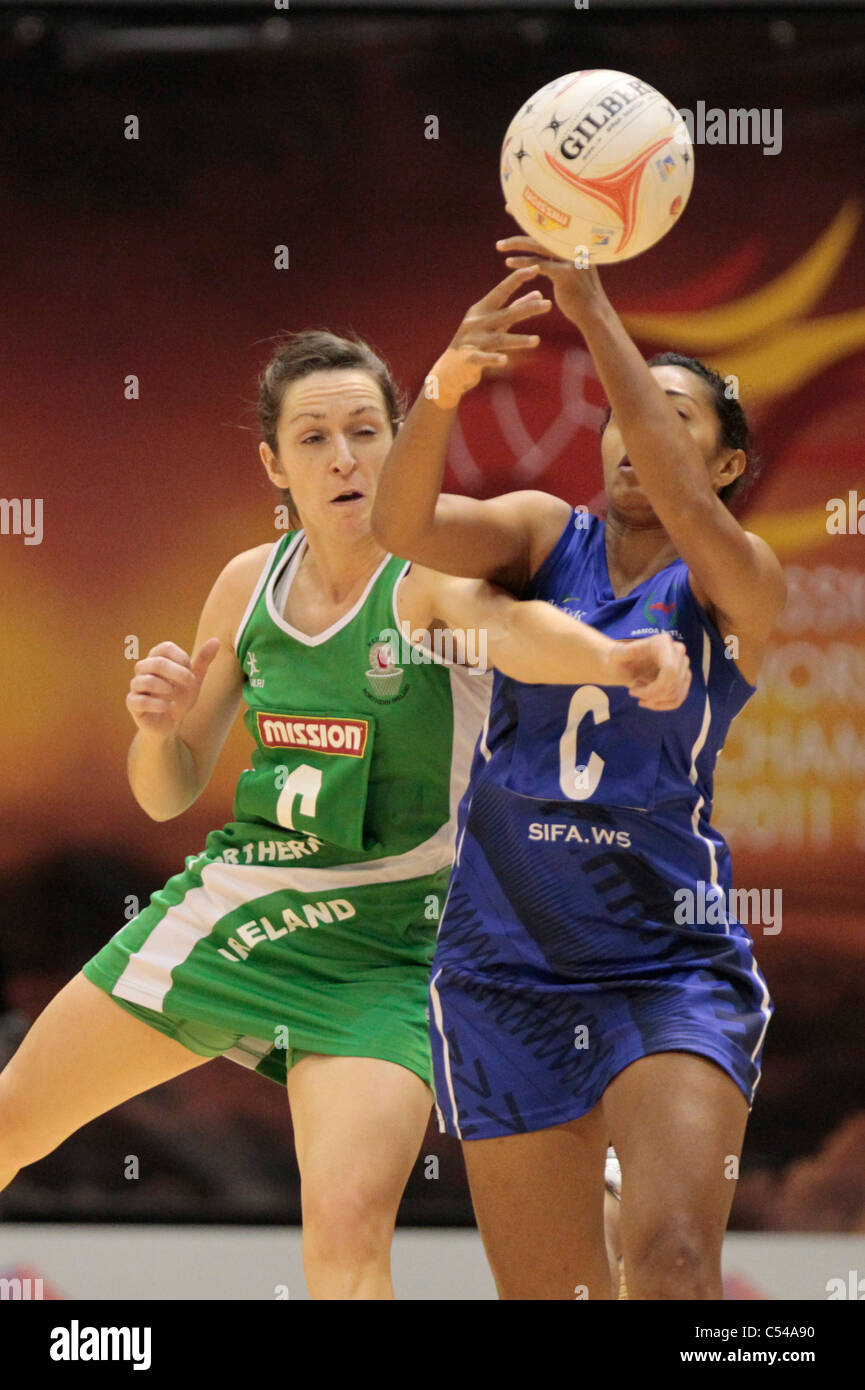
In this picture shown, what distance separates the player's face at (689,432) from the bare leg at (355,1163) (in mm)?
1092

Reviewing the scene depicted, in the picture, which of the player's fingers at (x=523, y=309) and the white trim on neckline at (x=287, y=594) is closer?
the player's fingers at (x=523, y=309)

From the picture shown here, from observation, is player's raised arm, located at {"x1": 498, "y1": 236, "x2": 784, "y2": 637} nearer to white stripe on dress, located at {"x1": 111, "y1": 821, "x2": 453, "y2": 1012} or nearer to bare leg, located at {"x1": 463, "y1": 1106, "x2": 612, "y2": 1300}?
bare leg, located at {"x1": 463, "y1": 1106, "x2": 612, "y2": 1300}

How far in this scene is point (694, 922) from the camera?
2.41 meters

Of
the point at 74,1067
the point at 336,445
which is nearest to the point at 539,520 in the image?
the point at 336,445

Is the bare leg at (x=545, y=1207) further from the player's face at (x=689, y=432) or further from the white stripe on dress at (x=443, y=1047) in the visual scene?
the player's face at (x=689, y=432)

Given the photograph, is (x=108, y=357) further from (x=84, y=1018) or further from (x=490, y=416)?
(x=84, y=1018)

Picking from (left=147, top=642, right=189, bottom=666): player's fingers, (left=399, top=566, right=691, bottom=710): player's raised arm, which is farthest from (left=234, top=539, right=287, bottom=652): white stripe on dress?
(left=399, top=566, right=691, bottom=710): player's raised arm

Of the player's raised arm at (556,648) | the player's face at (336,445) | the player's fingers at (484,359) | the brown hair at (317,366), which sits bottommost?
the player's raised arm at (556,648)

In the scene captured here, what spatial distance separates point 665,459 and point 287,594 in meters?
1.15

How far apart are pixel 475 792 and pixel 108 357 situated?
9.31 ft

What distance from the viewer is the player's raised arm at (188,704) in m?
3.02
